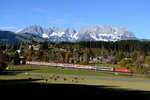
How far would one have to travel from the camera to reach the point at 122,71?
180 meters

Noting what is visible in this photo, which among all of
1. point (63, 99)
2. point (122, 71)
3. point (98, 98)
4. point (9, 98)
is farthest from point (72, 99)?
point (122, 71)

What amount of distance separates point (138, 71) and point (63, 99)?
5563 inches

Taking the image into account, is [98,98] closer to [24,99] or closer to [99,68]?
[24,99]

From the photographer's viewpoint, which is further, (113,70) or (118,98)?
(113,70)

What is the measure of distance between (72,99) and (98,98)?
429cm

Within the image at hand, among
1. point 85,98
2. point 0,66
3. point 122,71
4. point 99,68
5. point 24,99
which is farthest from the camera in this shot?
point 99,68

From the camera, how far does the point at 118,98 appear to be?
5259cm

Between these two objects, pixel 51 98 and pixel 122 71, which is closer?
pixel 51 98

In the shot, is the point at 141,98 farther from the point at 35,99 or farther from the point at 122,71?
the point at 122,71

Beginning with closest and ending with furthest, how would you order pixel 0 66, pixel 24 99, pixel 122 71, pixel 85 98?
Result: 1. pixel 24 99
2. pixel 85 98
3. pixel 0 66
4. pixel 122 71

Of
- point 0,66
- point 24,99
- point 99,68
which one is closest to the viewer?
point 24,99

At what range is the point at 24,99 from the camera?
151 ft

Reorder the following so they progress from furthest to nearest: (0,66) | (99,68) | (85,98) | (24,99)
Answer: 1. (99,68)
2. (0,66)
3. (85,98)
4. (24,99)

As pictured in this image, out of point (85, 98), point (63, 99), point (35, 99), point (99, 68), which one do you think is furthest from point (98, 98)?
point (99, 68)
